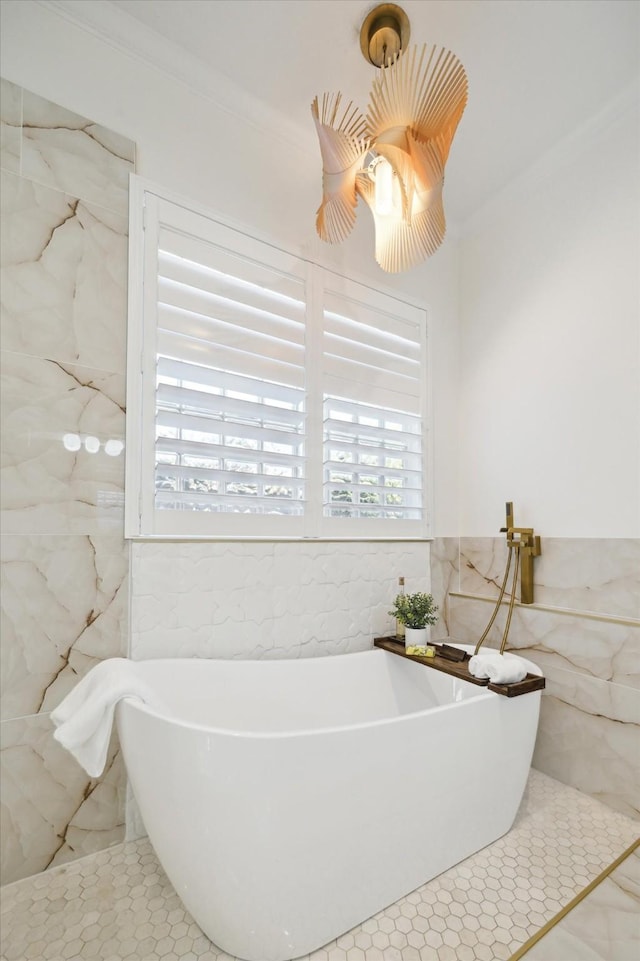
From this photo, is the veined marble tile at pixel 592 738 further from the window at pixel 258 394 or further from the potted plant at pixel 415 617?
the window at pixel 258 394

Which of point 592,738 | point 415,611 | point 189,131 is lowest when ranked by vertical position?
point 592,738

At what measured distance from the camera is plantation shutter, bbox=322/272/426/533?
2.17 m

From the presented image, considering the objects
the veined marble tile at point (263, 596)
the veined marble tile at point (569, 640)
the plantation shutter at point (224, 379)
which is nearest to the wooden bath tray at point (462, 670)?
the veined marble tile at point (263, 596)

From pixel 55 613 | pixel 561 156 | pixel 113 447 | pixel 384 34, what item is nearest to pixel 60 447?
pixel 113 447

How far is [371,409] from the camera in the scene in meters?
2.29

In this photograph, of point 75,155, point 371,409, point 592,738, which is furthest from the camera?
point 371,409

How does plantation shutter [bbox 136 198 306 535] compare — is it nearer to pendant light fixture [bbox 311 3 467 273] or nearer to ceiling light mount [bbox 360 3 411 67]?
pendant light fixture [bbox 311 3 467 273]

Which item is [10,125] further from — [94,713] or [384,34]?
[94,713]

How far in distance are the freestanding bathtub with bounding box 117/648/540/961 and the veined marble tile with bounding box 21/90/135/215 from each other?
1622mm

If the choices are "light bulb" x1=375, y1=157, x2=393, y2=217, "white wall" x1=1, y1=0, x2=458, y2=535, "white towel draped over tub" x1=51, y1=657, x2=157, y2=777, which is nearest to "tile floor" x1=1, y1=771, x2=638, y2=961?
"white towel draped over tub" x1=51, y1=657, x2=157, y2=777

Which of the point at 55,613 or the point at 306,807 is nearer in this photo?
the point at 306,807

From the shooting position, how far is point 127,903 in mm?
1308

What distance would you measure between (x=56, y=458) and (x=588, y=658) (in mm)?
Answer: 2150

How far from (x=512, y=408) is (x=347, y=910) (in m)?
2.09
